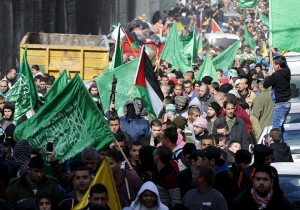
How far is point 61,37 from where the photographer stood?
32969 millimetres

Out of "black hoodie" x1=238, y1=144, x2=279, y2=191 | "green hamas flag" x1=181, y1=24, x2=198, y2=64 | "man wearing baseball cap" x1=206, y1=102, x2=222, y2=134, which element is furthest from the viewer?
"green hamas flag" x1=181, y1=24, x2=198, y2=64

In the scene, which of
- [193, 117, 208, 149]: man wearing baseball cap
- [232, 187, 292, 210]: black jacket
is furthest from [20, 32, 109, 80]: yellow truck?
[232, 187, 292, 210]: black jacket

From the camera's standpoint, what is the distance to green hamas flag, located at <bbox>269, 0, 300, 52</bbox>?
21016 millimetres

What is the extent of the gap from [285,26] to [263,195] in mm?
9268

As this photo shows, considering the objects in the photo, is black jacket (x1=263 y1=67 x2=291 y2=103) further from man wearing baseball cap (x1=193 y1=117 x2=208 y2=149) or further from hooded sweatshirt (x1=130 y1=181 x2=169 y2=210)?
hooded sweatshirt (x1=130 y1=181 x2=169 y2=210)

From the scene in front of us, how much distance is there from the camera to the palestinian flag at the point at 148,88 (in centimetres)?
1920

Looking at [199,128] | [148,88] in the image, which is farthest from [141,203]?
[148,88]

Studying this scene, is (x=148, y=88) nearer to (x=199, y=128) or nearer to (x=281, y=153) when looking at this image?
(x=199, y=128)

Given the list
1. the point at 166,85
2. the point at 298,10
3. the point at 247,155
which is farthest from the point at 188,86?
the point at 247,155

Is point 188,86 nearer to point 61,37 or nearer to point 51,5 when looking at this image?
point 61,37

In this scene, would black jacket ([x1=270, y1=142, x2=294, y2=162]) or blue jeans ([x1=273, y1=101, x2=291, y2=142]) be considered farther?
blue jeans ([x1=273, y1=101, x2=291, y2=142])

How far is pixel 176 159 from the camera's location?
15305mm

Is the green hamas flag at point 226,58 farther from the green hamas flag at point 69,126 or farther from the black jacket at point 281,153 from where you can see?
the green hamas flag at point 69,126

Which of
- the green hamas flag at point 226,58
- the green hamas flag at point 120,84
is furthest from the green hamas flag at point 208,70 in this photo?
the green hamas flag at point 120,84
